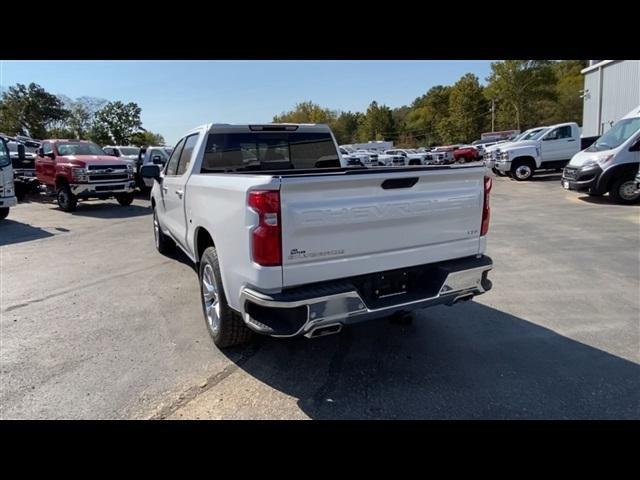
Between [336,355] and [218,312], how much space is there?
109 cm

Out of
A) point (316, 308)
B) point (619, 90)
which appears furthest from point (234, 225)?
point (619, 90)

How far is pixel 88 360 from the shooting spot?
373 cm

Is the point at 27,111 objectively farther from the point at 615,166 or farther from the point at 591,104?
the point at 615,166

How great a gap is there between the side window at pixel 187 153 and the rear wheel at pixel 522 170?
16.7 m

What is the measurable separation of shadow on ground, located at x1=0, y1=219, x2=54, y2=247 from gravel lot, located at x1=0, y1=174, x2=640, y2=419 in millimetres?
3537

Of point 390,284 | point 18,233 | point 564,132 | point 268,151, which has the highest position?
point 564,132

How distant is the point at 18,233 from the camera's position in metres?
10.4

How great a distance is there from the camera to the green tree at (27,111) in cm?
5525

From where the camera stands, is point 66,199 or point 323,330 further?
point 66,199

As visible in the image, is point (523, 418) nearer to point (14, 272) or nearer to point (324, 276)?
point (324, 276)

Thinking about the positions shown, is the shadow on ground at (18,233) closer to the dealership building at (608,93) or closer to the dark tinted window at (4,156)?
the dark tinted window at (4,156)

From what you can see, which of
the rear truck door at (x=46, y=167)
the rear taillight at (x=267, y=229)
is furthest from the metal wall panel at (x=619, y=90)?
the rear truck door at (x=46, y=167)

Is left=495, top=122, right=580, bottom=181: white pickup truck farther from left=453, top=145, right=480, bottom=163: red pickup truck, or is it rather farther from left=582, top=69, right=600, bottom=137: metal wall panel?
left=453, top=145, right=480, bottom=163: red pickup truck

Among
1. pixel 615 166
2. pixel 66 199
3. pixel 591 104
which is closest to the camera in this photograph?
pixel 615 166
